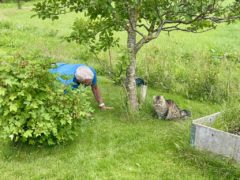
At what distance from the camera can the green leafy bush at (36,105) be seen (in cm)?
466

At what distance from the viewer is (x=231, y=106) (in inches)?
207

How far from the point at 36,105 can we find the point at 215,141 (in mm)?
2052

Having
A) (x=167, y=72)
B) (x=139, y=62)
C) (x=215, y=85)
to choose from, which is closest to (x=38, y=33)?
(x=139, y=62)

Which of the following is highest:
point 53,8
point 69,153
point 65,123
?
point 53,8

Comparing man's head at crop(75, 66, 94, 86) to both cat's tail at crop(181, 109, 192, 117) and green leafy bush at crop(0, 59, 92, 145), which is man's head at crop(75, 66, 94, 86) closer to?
green leafy bush at crop(0, 59, 92, 145)

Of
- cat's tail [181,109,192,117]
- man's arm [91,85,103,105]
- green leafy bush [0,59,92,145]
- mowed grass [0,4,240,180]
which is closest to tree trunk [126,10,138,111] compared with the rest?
mowed grass [0,4,240,180]

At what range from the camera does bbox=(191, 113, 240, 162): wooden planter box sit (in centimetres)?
460

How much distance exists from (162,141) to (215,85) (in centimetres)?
248

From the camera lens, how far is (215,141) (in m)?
4.77

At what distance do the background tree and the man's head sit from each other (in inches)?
15.7

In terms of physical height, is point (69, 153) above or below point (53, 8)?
→ below

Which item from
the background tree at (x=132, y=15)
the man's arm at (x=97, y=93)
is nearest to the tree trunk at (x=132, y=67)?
the background tree at (x=132, y=15)

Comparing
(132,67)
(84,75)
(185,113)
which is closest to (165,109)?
(185,113)

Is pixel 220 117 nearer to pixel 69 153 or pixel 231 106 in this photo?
pixel 231 106
